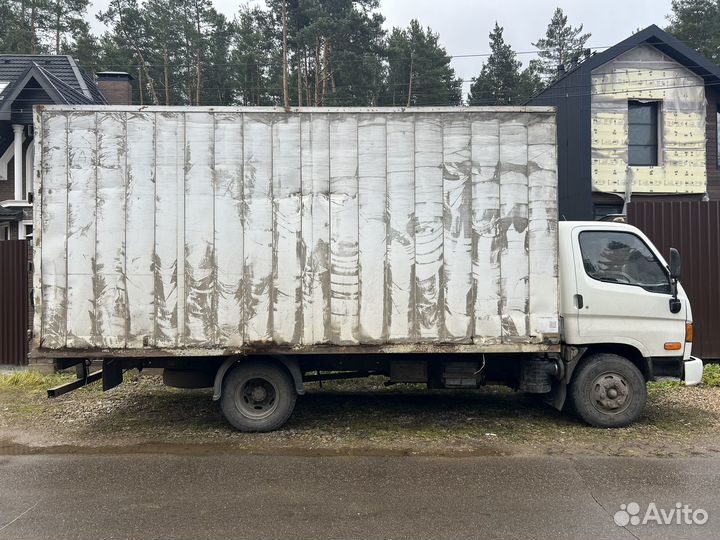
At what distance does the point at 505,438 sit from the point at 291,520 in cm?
288

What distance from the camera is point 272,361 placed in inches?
251

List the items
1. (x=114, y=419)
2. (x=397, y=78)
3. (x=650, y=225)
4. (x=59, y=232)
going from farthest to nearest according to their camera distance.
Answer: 1. (x=397, y=78)
2. (x=650, y=225)
3. (x=114, y=419)
4. (x=59, y=232)

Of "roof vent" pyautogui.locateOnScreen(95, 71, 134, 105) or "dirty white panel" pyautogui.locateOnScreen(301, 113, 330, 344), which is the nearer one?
"dirty white panel" pyautogui.locateOnScreen(301, 113, 330, 344)

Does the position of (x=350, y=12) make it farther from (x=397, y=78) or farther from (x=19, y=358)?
(x=19, y=358)

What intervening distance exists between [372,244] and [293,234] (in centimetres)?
84

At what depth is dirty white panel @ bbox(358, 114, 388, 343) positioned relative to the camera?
6094 mm

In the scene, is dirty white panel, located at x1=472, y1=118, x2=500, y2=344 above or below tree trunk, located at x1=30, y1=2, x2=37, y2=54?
below

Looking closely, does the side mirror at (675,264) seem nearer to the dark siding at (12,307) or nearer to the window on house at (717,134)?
the dark siding at (12,307)

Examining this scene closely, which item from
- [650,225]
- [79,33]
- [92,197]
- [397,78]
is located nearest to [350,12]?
[397,78]

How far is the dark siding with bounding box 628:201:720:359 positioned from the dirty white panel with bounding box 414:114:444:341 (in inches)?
193

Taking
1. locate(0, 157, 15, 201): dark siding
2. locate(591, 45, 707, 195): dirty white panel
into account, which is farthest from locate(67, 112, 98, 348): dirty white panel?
locate(591, 45, 707, 195): dirty white panel

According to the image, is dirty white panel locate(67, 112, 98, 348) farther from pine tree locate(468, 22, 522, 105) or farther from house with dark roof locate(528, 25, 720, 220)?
pine tree locate(468, 22, 522, 105)

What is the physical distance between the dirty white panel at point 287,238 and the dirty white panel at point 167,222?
100 cm

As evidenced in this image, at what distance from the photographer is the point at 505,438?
6258 mm
